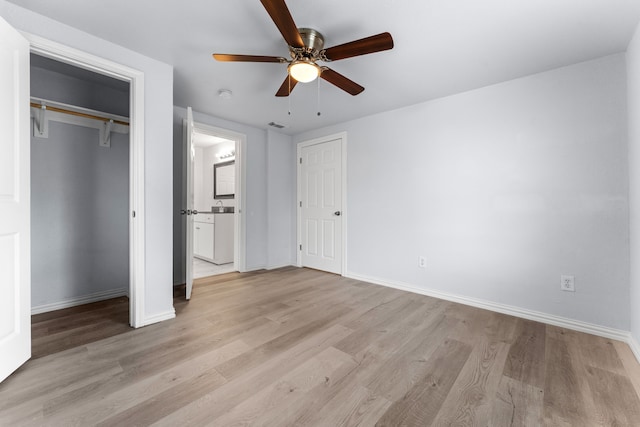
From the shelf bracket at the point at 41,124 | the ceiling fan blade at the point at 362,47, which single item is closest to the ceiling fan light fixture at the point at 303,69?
the ceiling fan blade at the point at 362,47

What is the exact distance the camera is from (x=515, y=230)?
8.43ft

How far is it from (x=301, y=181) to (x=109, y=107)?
105 inches

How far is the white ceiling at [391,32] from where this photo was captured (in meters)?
1.70

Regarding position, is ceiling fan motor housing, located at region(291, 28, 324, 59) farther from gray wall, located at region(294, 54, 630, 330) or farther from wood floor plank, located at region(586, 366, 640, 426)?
wood floor plank, located at region(586, 366, 640, 426)

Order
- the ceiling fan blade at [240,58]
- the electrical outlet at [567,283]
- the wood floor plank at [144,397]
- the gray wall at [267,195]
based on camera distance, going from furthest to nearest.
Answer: the gray wall at [267,195], the electrical outlet at [567,283], the ceiling fan blade at [240,58], the wood floor plank at [144,397]

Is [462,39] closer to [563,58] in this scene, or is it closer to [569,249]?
[563,58]

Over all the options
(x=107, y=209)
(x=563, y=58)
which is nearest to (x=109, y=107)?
(x=107, y=209)

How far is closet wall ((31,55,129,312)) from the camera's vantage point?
8.24ft

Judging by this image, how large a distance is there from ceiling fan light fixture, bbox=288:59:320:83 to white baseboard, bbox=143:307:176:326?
7.47 ft

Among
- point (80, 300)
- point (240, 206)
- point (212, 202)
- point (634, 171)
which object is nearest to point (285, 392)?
point (80, 300)

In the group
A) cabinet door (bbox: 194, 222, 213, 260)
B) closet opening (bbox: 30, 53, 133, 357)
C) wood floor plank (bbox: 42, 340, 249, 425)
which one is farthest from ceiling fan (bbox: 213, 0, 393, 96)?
cabinet door (bbox: 194, 222, 213, 260)

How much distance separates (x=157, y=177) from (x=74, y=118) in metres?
1.27

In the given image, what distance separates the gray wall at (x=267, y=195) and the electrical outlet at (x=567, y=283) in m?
3.54

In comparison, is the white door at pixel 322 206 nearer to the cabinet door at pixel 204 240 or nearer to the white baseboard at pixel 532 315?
the white baseboard at pixel 532 315
